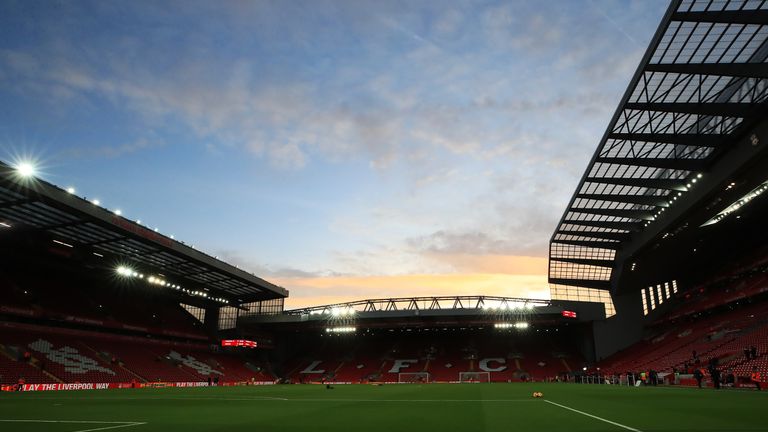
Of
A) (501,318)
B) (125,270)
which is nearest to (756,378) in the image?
(501,318)

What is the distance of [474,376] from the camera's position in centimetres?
7538

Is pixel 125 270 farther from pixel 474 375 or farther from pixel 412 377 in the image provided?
pixel 474 375

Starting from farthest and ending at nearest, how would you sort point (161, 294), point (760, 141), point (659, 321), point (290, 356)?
point (290, 356), point (161, 294), point (659, 321), point (760, 141)

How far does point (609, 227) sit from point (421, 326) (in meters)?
38.8

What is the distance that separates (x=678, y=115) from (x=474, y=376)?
54424mm

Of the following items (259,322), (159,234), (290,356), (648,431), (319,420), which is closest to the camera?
(648,431)

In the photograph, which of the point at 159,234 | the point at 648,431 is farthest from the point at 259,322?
the point at 648,431

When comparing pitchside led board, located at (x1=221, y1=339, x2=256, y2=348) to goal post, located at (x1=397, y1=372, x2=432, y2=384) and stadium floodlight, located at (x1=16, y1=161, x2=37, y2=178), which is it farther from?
stadium floodlight, located at (x1=16, y1=161, x2=37, y2=178)

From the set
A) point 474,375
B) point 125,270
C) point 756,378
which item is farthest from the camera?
point 474,375

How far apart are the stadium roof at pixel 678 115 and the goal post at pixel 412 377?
120 feet

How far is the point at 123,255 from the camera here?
54062 mm

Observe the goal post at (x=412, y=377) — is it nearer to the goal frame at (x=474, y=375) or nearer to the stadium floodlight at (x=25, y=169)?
the goal frame at (x=474, y=375)

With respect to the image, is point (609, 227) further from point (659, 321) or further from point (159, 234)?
point (159, 234)

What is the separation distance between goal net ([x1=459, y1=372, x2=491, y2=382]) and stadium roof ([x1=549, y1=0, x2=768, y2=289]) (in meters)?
31.7
